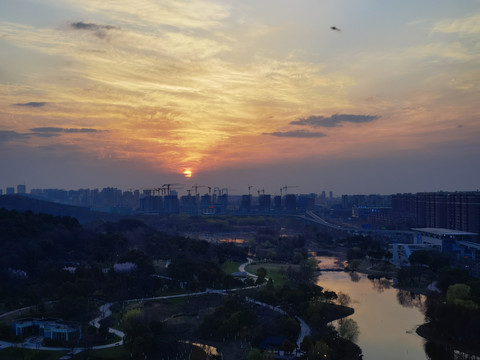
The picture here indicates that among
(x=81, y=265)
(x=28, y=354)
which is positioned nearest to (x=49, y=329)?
(x=28, y=354)

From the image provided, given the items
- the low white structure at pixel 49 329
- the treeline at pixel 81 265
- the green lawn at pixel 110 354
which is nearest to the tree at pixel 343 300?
the treeline at pixel 81 265

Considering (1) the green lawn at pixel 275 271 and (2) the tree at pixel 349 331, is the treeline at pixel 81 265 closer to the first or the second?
(1) the green lawn at pixel 275 271

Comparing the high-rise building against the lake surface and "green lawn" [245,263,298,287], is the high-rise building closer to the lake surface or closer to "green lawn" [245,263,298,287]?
the lake surface

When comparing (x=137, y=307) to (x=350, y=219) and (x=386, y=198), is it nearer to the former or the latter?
(x=350, y=219)

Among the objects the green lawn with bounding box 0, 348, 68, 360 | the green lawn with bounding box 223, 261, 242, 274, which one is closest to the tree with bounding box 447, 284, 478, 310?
the green lawn with bounding box 223, 261, 242, 274

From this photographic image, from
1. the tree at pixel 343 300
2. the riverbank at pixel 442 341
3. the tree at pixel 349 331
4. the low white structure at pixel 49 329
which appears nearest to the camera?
the low white structure at pixel 49 329

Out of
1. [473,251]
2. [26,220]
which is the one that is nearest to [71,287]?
[26,220]

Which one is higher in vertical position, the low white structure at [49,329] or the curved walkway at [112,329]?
the low white structure at [49,329]
